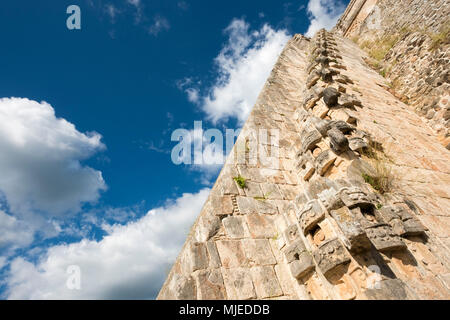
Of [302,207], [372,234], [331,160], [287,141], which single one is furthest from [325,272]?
[287,141]

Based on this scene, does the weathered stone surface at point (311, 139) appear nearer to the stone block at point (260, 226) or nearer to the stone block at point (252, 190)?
the stone block at point (252, 190)

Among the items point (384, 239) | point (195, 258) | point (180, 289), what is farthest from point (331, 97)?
point (180, 289)

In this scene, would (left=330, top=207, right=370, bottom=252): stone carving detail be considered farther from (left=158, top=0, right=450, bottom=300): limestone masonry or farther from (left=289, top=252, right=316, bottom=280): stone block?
(left=289, top=252, right=316, bottom=280): stone block

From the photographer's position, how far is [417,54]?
784 cm

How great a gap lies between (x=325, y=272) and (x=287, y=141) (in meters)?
3.10

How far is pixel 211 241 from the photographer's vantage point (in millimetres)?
2881

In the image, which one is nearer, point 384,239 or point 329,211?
point 384,239

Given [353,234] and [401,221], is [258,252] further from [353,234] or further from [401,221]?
[401,221]

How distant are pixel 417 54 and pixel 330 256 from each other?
8821mm

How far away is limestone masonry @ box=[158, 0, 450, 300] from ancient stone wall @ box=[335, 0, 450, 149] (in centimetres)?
9

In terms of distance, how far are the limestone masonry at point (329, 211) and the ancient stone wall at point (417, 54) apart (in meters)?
0.09

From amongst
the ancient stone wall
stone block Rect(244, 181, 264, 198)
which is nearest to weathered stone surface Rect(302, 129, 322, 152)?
stone block Rect(244, 181, 264, 198)
